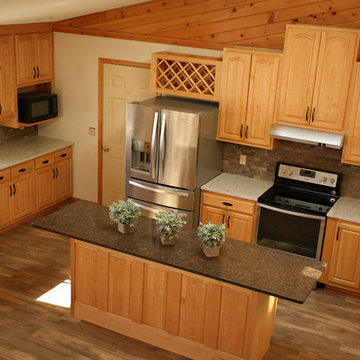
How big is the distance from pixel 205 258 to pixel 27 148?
144 inches

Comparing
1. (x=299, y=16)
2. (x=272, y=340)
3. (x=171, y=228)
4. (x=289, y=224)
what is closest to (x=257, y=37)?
(x=299, y=16)

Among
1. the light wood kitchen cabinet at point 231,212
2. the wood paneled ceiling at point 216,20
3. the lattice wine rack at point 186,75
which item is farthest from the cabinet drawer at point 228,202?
the wood paneled ceiling at point 216,20

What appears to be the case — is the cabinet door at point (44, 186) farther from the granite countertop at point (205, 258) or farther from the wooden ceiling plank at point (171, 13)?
the granite countertop at point (205, 258)

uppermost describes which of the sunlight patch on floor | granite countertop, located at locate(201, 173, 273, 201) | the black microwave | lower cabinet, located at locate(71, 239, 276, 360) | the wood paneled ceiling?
the wood paneled ceiling

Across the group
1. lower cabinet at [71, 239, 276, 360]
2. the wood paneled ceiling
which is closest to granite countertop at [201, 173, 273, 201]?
the wood paneled ceiling

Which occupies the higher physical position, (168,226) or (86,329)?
(168,226)

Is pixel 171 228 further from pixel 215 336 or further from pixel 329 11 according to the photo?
pixel 329 11

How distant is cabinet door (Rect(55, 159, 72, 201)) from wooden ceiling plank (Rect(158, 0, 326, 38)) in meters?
2.27

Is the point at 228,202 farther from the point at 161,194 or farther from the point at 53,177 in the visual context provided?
the point at 53,177

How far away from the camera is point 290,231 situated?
219 inches

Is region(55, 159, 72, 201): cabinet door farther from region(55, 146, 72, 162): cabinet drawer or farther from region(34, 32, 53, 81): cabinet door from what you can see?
region(34, 32, 53, 81): cabinet door

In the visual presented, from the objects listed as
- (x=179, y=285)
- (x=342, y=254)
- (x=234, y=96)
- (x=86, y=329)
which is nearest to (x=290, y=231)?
(x=342, y=254)

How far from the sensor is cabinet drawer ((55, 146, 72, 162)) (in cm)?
705

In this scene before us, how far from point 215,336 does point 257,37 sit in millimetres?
3198
